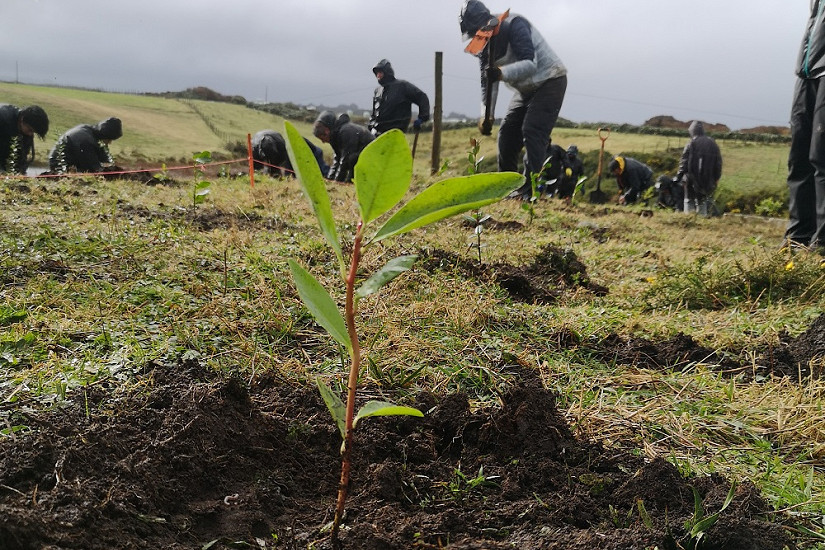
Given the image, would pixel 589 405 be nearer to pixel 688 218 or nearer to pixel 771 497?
pixel 771 497

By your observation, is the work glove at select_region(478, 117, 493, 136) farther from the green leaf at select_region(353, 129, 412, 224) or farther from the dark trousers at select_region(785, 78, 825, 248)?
the green leaf at select_region(353, 129, 412, 224)

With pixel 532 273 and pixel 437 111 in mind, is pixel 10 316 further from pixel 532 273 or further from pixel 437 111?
pixel 437 111

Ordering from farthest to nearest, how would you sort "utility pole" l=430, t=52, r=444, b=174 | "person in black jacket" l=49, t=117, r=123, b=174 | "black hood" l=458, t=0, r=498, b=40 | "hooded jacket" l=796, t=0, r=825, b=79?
1. "utility pole" l=430, t=52, r=444, b=174
2. "person in black jacket" l=49, t=117, r=123, b=174
3. "black hood" l=458, t=0, r=498, b=40
4. "hooded jacket" l=796, t=0, r=825, b=79

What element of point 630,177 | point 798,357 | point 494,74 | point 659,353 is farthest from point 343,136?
point 798,357

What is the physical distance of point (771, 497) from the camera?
3.76 ft

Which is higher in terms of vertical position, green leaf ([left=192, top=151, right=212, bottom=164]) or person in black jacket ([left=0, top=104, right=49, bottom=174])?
person in black jacket ([left=0, top=104, right=49, bottom=174])

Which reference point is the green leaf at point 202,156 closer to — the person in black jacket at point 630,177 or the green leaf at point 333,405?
the green leaf at point 333,405

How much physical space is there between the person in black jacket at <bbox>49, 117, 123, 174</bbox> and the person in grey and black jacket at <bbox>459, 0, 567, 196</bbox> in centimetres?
574

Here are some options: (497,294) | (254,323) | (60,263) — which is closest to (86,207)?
(60,263)

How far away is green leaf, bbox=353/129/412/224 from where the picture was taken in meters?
0.75

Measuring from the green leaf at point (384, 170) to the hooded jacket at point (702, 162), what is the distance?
9.65 metres

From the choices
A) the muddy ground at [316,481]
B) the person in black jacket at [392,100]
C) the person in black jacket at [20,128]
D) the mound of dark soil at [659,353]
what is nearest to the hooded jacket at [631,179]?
the person in black jacket at [392,100]

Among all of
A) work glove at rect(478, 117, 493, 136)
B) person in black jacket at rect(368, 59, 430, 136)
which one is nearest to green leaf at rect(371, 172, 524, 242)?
work glove at rect(478, 117, 493, 136)

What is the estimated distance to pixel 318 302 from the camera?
0.82 m
